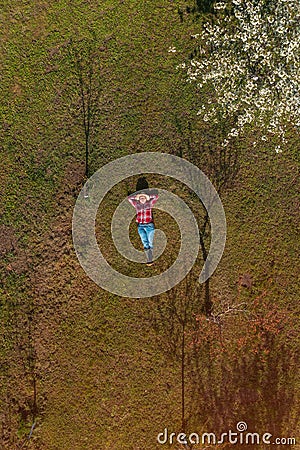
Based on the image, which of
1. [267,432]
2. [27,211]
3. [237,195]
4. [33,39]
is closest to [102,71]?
[33,39]

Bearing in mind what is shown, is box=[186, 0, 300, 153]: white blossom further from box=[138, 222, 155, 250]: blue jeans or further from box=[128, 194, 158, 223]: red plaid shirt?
box=[138, 222, 155, 250]: blue jeans

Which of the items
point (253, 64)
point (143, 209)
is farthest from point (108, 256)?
point (253, 64)

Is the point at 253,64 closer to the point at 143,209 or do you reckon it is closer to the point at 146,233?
the point at 143,209

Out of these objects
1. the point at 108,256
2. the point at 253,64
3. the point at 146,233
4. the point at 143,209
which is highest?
the point at 253,64

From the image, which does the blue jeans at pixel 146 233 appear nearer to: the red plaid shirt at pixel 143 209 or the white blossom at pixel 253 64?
the red plaid shirt at pixel 143 209

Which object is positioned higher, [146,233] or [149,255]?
[146,233]

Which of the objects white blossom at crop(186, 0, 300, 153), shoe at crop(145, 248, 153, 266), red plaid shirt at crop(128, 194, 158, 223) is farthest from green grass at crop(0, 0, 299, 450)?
white blossom at crop(186, 0, 300, 153)

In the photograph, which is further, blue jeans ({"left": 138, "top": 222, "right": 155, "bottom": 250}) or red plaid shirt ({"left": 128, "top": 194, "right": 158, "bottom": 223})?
red plaid shirt ({"left": 128, "top": 194, "right": 158, "bottom": 223})

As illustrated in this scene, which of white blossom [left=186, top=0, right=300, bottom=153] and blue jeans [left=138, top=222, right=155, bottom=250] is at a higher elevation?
white blossom [left=186, top=0, right=300, bottom=153]

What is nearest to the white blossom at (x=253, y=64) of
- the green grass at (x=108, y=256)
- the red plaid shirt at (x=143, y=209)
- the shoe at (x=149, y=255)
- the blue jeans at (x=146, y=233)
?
the green grass at (x=108, y=256)
